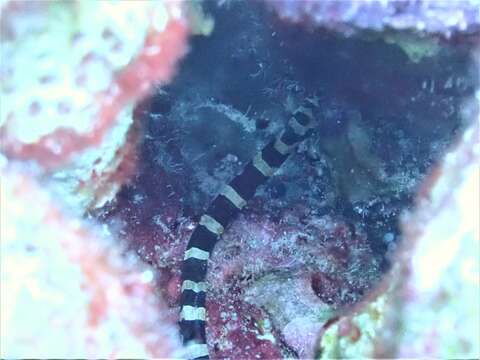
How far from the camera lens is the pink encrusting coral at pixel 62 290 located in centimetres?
177

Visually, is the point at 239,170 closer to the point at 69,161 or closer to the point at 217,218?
the point at 217,218

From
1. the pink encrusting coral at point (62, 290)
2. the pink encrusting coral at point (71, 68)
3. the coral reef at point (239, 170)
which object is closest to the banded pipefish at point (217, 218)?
the coral reef at point (239, 170)

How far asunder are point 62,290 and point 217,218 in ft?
7.02

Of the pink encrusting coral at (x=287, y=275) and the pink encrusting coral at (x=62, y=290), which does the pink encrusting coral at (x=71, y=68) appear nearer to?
the pink encrusting coral at (x=62, y=290)

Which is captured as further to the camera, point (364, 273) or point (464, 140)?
point (364, 273)

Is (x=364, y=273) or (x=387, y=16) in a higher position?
(x=387, y=16)

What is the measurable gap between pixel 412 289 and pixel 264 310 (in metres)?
1.59

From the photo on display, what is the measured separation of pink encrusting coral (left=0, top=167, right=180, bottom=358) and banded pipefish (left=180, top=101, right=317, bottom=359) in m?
1.22

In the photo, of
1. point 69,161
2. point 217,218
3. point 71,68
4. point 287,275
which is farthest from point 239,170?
point 71,68

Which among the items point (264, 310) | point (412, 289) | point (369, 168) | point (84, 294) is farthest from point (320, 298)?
point (84, 294)

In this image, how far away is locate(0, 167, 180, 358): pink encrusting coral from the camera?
5.82ft

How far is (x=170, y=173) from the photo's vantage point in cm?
379

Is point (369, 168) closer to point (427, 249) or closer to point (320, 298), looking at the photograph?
point (320, 298)

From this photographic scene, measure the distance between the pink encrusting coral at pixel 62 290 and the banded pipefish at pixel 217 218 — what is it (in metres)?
1.22
